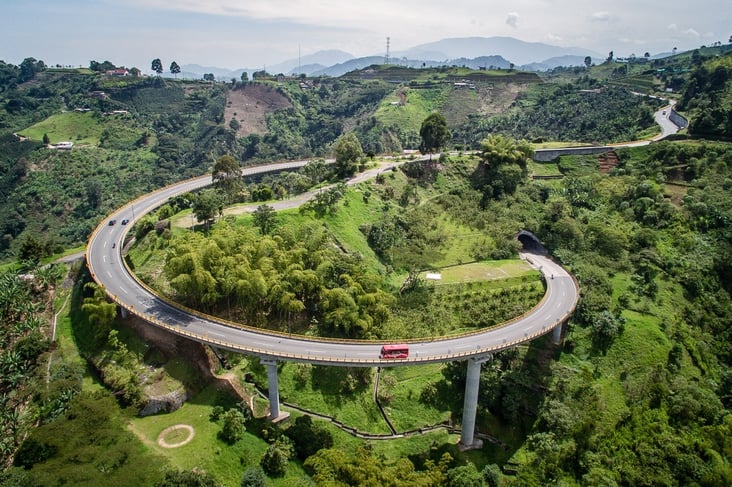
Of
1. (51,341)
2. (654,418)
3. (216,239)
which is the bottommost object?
(654,418)

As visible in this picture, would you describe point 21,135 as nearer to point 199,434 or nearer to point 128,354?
point 128,354

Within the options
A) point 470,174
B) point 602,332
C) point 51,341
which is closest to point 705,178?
point 470,174

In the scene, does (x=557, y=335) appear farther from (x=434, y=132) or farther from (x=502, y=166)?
(x=434, y=132)

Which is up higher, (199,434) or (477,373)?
(477,373)

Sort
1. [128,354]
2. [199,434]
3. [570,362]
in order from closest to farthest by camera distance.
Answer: [199,434] < [128,354] < [570,362]

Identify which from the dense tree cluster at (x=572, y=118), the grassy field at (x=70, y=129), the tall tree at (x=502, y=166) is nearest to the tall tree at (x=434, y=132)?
the tall tree at (x=502, y=166)

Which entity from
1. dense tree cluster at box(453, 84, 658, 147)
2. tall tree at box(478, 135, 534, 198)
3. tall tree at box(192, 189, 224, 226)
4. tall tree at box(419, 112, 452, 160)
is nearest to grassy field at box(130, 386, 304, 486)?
tall tree at box(192, 189, 224, 226)

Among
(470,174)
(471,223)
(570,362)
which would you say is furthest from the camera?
(470,174)
